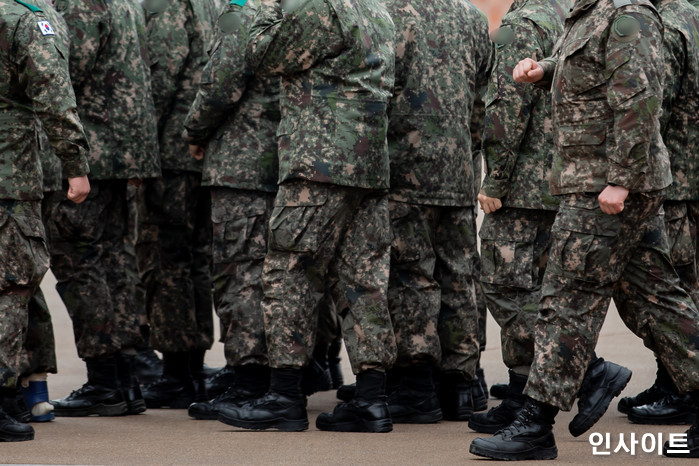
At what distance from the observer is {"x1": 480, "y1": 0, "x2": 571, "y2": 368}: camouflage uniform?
5512 millimetres

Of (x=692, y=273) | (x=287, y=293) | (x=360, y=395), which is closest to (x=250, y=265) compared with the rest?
(x=287, y=293)

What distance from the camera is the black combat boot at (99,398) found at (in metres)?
6.13

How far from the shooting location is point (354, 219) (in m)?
5.54

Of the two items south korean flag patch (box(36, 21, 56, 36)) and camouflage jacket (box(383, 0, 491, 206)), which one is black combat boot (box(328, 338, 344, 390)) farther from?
south korean flag patch (box(36, 21, 56, 36))

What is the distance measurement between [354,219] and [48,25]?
1.66 meters

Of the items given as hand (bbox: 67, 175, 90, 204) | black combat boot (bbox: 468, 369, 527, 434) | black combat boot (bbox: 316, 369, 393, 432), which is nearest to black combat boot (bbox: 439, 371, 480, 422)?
black combat boot (bbox: 468, 369, 527, 434)

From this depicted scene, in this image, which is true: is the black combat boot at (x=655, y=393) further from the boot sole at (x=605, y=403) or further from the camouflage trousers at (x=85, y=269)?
the camouflage trousers at (x=85, y=269)

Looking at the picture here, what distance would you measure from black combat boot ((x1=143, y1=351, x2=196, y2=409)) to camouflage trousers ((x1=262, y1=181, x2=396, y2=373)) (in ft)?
4.14

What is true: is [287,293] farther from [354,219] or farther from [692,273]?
[692,273]

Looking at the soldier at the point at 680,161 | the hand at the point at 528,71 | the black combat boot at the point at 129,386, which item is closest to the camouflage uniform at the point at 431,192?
the soldier at the point at 680,161

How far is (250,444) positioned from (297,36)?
1.85 m

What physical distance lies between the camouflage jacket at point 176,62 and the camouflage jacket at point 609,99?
2647 mm

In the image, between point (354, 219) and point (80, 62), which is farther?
point (80, 62)

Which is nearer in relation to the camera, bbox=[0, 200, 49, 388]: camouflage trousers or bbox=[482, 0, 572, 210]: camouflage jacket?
bbox=[0, 200, 49, 388]: camouflage trousers
